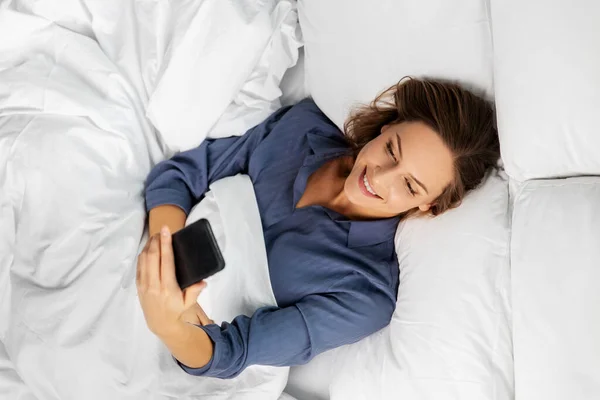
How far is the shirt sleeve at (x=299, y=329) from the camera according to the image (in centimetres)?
96

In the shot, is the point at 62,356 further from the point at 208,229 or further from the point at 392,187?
the point at 392,187

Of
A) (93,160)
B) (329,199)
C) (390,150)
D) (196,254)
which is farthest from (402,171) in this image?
(93,160)

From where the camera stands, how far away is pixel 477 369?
36.2 inches

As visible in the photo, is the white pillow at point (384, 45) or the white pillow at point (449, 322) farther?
the white pillow at point (384, 45)

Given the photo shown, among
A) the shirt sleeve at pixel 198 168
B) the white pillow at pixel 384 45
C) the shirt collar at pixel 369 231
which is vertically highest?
the white pillow at pixel 384 45

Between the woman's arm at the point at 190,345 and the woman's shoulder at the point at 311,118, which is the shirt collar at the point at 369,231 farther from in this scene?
the woman's arm at the point at 190,345

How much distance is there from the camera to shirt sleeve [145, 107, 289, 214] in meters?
1.14

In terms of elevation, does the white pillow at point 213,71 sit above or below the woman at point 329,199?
above

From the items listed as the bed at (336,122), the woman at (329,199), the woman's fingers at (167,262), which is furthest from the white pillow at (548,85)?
the woman's fingers at (167,262)

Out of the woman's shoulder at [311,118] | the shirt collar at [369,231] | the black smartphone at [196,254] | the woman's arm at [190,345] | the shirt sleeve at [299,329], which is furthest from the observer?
the woman's shoulder at [311,118]

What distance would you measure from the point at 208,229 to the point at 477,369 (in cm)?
51

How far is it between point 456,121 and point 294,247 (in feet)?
1.26

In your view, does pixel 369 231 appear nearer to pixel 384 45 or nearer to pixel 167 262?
pixel 384 45

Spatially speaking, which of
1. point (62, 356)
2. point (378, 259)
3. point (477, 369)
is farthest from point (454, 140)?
point (62, 356)
